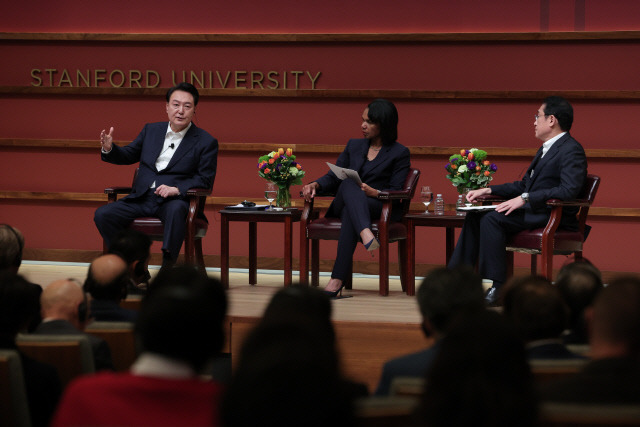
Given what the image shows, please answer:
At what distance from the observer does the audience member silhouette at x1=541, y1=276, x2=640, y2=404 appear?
1474mm

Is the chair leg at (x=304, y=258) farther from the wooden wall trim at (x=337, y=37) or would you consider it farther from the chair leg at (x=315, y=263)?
the wooden wall trim at (x=337, y=37)

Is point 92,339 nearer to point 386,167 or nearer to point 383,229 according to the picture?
point 383,229

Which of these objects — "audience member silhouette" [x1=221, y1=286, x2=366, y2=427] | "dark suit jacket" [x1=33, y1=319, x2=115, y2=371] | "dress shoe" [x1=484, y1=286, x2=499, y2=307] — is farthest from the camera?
"dress shoe" [x1=484, y1=286, x2=499, y2=307]

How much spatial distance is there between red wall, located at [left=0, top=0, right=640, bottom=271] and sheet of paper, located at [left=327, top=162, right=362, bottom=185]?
4.95ft

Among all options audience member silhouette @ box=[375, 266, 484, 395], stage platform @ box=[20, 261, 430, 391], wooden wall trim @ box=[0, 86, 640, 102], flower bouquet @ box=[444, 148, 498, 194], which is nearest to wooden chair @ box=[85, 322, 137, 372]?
stage platform @ box=[20, 261, 430, 391]

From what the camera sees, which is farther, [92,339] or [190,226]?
[190,226]

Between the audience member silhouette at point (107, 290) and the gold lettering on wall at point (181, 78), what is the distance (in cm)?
438

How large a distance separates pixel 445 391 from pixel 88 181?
6.43 metres

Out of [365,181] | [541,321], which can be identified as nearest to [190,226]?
[365,181]

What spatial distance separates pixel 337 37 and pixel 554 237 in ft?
9.03

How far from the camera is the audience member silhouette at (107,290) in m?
2.72

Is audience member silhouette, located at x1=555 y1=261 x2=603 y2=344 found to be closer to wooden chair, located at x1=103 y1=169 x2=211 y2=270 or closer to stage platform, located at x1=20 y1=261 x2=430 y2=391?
stage platform, located at x1=20 y1=261 x2=430 y2=391

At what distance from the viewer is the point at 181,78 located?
710 centimetres

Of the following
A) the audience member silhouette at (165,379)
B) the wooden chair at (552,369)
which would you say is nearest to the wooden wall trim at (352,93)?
the wooden chair at (552,369)
